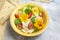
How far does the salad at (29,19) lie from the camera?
0.62 metres

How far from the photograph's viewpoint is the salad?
624 mm

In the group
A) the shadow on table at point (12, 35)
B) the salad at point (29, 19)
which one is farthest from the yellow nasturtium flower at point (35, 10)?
Answer: the shadow on table at point (12, 35)

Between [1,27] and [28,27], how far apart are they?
0.43 feet

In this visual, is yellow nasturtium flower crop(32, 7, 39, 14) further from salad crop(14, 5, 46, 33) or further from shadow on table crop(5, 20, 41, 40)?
shadow on table crop(5, 20, 41, 40)

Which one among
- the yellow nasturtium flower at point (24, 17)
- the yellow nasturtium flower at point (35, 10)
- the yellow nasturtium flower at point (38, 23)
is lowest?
the yellow nasturtium flower at point (38, 23)

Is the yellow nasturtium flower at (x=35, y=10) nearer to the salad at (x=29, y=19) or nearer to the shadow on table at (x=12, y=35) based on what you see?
Answer: the salad at (x=29, y=19)

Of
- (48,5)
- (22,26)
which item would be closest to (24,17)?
(22,26)

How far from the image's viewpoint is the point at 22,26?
2.08 ft

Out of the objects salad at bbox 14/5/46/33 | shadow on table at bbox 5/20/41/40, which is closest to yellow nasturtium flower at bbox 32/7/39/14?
salad at bbox 14/5/46/33

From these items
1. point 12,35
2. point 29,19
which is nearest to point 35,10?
point 29,19

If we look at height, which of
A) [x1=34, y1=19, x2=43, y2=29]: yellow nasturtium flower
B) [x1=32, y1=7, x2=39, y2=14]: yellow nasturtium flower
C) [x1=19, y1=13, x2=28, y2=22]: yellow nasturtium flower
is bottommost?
[x1=34, y1=19, x2=43, y2=29]: yellow nasturtium flower

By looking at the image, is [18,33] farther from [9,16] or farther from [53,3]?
[53,3]

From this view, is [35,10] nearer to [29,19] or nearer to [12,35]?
[29,19]

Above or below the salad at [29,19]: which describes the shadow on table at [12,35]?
below
